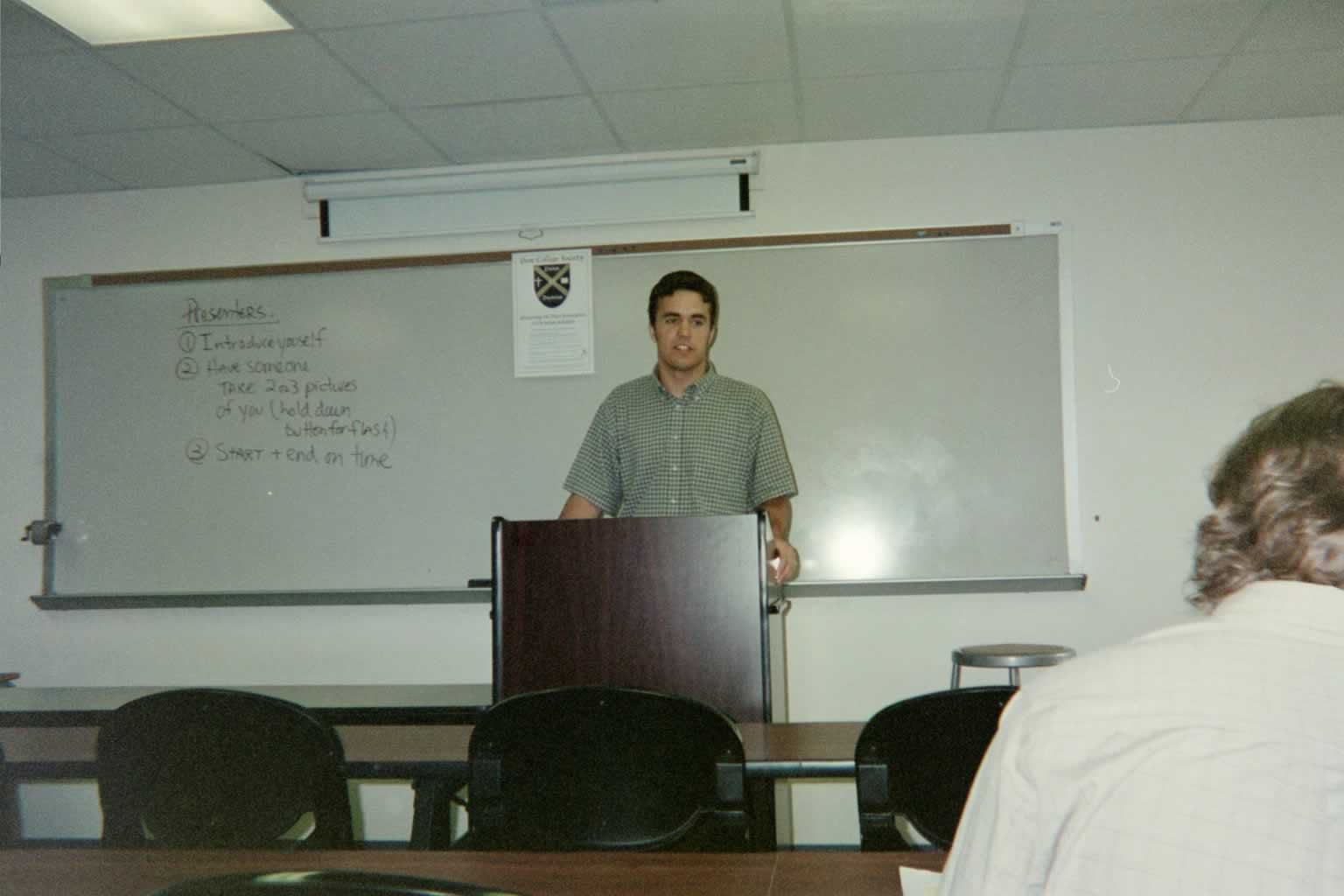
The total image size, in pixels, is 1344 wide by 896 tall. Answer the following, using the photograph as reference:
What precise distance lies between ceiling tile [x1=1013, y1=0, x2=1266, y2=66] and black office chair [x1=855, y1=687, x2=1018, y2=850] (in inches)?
77.0

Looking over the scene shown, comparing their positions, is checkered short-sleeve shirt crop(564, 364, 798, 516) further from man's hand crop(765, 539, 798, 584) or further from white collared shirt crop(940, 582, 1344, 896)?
white collared shirt crop(940, 582, 1344, 896)

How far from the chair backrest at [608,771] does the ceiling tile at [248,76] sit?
213 centimetres

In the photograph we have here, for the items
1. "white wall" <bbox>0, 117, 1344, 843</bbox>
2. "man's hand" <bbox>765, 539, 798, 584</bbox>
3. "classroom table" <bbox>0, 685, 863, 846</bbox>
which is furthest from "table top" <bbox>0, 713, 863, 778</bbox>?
"white wall" <bbox>0, 117, 1344, 843</bbox>

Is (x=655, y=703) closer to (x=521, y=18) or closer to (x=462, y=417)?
(x=521, y=18)

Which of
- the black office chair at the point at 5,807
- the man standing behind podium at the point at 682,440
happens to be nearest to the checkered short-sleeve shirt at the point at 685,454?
the man standing behind podium at the point at 682,440

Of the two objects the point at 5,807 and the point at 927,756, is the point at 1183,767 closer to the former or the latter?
the point at 927,756

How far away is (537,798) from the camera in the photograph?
5.00 ft

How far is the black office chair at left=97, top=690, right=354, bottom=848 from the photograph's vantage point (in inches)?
62.6

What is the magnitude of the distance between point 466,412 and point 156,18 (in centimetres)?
153

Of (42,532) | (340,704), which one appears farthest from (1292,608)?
(42,532)

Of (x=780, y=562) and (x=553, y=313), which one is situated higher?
(x=553, y=313)

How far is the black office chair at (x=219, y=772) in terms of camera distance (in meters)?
1.59

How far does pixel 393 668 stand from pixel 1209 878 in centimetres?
341

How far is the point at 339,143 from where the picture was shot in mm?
3504
